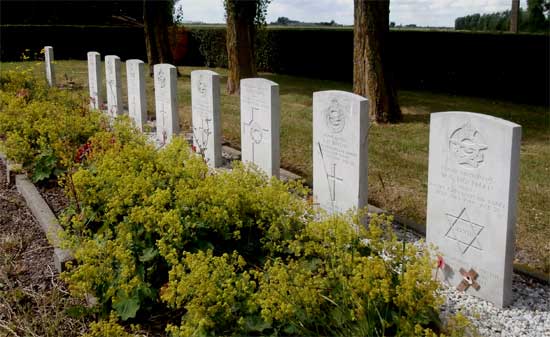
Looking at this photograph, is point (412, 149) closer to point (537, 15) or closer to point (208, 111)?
point (208, 111)

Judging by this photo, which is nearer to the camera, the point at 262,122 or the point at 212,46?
the point at 262,122

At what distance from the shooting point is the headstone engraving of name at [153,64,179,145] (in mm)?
8414

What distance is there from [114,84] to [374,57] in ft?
14.7

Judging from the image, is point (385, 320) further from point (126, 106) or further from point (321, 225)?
point (126, 106)

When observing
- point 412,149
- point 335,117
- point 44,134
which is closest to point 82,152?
point 44,134

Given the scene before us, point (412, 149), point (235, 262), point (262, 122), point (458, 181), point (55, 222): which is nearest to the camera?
point (235, 262)

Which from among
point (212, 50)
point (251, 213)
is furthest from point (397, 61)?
point (251, 213)

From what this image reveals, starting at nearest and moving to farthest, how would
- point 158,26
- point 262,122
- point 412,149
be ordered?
Result: point 262,122
point 412,149
point 158,26

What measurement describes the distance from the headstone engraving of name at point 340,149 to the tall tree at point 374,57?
15.4 feet

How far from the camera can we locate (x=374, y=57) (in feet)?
32.0

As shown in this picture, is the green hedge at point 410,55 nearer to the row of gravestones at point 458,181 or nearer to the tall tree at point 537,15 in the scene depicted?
the row of gravestones at point 458,181

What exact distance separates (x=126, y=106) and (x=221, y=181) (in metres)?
8.19

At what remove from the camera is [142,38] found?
24.0 metres

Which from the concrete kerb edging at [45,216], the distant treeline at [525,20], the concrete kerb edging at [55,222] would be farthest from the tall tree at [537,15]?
the concrete kerb edging at [45,216]
